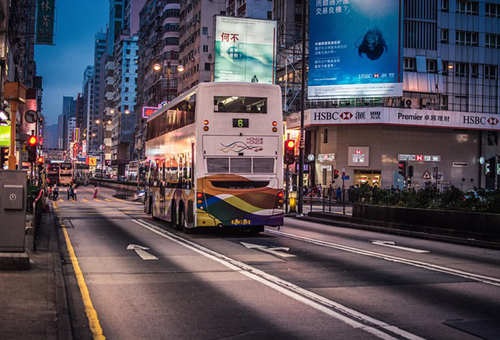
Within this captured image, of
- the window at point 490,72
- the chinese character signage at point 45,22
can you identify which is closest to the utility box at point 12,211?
the chinese character signage at point 45,22

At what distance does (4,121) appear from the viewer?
3844cm

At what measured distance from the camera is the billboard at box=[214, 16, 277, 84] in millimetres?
58406

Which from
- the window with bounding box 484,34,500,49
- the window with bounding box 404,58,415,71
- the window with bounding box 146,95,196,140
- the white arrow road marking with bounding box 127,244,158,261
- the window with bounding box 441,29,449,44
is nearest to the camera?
the white arrow road marking with bounding box 127,244,158,261

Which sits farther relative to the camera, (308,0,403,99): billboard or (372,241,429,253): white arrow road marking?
(308,0,403,99): billboard

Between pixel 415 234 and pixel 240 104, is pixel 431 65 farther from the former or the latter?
pixel 240 104

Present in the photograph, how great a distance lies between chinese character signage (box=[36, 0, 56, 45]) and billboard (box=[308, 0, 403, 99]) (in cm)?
2719

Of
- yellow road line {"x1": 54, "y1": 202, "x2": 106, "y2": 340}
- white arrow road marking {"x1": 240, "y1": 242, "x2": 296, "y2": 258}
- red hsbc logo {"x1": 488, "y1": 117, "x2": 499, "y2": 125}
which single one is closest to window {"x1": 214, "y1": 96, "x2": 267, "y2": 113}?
white arrow road marking {"x1": 240, "y1": 242, "x2": 296, "y2": 258}

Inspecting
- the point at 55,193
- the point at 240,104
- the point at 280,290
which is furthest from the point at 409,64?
the point at 280,290

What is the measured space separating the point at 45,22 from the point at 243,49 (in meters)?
22.8

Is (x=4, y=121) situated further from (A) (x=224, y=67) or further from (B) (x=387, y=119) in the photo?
(B) (x=387, y=119)

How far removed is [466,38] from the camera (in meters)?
72.6

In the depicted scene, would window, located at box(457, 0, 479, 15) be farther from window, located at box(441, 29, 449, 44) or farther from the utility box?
the utility box

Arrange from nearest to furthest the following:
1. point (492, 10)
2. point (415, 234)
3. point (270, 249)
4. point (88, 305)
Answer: point (88, 305) < point (270, 249) < point (415, 234) < point (492, 10)

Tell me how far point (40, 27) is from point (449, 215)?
56986 mm
